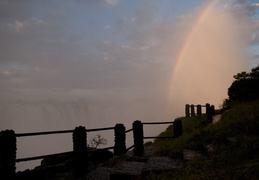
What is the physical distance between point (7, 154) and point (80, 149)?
7.18 ft

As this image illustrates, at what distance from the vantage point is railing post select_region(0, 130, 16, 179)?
19.0 ft

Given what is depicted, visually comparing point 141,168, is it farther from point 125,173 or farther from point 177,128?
point 177,128

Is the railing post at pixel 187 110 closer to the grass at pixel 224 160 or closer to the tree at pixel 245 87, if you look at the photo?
the tree at pixel 245 87

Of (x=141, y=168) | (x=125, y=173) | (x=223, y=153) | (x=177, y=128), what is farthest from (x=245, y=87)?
(x=125, y=173)

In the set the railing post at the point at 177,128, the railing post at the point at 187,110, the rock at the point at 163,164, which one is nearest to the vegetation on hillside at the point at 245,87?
the railing post at the point at 187,110

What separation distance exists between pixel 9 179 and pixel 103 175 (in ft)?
7.61

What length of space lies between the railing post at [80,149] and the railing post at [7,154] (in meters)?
1.91

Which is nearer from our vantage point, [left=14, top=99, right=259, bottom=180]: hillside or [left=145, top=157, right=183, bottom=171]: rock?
[left=14, top=99, right=259, bottom=180]: hillside

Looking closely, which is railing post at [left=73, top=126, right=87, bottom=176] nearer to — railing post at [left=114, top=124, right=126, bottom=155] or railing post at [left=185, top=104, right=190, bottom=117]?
railing post at [left=114, top=124, right=126, bottom=155]

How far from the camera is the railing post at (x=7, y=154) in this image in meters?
5.79

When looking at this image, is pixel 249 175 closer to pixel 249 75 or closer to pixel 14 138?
pixel 14 138

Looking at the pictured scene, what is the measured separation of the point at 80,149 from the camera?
24.5 feet

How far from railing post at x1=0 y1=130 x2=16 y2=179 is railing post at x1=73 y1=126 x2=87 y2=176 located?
6.28 feet

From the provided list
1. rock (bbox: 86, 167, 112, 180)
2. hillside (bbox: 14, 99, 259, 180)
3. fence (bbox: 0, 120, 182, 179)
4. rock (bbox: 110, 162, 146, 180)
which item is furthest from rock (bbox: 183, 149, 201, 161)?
fence (bbox: 0, 120, 182, 179)
